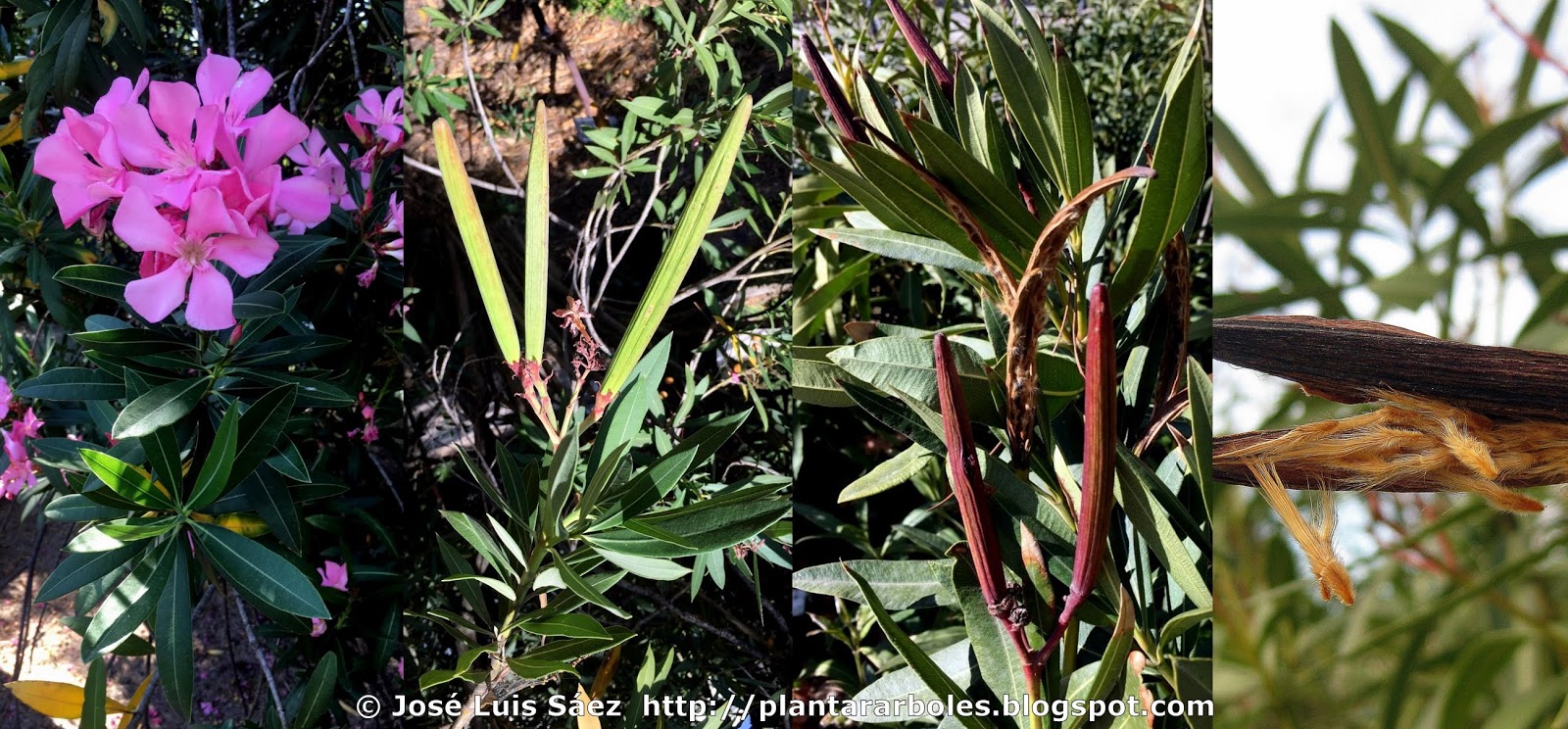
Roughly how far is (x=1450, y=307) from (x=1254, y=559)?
13cm

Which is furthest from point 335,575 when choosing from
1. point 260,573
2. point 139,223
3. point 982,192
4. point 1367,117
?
point 1367,117

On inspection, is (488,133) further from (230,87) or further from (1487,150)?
(1487,150)

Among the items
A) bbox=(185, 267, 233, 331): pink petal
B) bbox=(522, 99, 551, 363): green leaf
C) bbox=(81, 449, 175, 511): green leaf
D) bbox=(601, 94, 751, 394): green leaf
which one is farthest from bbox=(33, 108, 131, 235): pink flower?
bbox=(601, 94, 751, 394): green leaf

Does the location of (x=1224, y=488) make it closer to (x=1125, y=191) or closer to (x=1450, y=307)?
(x=1450, y=307)

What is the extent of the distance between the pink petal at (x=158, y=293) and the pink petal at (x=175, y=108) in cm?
10

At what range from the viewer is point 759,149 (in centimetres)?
77

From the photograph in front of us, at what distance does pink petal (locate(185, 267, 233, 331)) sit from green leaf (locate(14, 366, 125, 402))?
0.14 metres

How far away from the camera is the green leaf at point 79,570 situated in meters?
0.78

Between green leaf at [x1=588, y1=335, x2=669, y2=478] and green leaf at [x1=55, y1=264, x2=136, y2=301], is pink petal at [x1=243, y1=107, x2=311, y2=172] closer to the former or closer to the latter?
green leaf at [x1=55, y1=264, x2=136, y2=301]

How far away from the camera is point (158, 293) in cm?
78

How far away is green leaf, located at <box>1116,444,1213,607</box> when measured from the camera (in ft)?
1.90

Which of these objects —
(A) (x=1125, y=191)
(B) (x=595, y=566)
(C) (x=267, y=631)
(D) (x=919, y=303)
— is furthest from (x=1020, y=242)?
(C) (x=267, y=631)

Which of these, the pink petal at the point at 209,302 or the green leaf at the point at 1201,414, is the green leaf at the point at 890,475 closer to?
the green leaf at the point at 1201,414

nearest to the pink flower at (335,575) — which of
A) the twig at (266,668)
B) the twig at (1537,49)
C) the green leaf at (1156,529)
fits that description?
the twig at (266,668)
